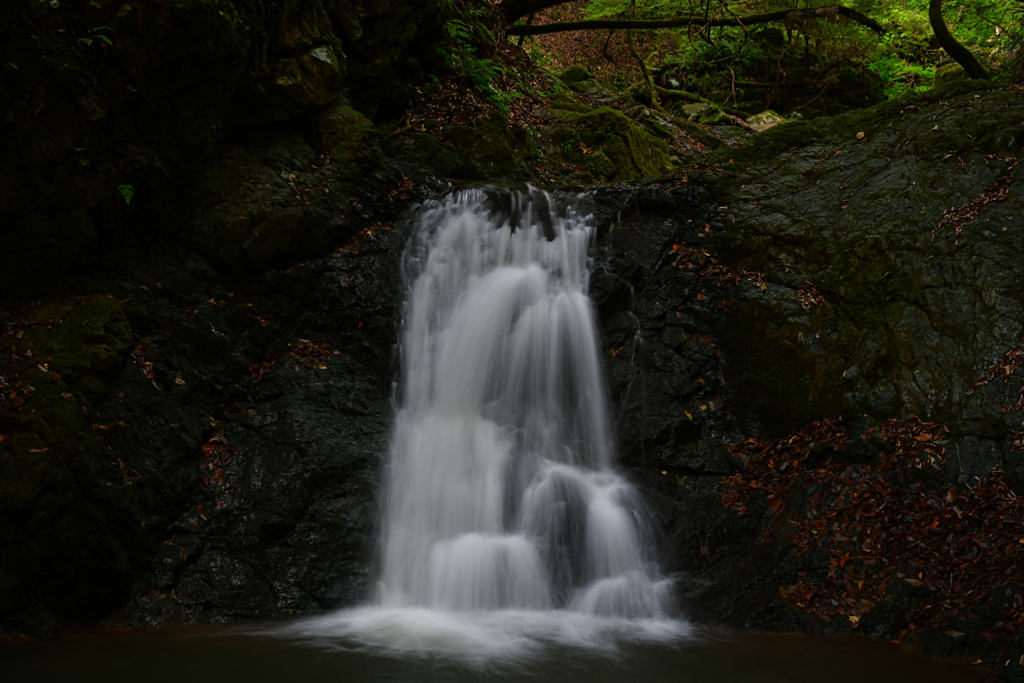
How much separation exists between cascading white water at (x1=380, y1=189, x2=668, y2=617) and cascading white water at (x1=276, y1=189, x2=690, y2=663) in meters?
0.02

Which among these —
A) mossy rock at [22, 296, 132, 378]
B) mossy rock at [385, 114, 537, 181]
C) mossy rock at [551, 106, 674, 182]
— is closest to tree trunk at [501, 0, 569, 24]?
mossy rock at [551, 106, 674, 182]

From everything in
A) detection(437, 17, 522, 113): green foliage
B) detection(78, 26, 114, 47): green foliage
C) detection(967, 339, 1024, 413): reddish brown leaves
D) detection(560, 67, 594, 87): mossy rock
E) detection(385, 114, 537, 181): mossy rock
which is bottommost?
detection(967, 339, 1024, 413): reddish brown leaves

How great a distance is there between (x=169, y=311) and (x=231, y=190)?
177 centimetres

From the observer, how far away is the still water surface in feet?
13.8

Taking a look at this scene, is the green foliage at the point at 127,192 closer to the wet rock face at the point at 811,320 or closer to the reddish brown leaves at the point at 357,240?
the reddish brown leaves at the point at 357,240

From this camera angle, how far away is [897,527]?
5.27 metres

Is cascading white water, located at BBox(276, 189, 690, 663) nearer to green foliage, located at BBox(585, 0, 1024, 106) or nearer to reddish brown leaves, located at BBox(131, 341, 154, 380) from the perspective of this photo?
reddish brown leaves, located at BBox(131, 341, 154, 380)

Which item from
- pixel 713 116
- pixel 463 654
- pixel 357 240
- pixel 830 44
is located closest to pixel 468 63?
pixel 357 240

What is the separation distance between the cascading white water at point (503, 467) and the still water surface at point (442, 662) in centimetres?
19

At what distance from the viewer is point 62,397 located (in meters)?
5.43

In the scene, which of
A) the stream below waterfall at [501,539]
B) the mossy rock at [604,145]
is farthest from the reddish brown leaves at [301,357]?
the mossy rock at [604,145]

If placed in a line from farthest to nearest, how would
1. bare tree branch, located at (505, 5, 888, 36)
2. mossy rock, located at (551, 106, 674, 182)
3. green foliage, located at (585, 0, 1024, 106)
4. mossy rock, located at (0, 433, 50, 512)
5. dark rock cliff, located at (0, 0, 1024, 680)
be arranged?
mossy rock, located at (551, 106, 674, 182) < green foliage, located at (585, 0, 1024, 106) < bare tree branch, located at (505, 5, 888, 36) < dark rock cliff, located at (0, 0, 1024, 680) < mossy rock, located at (0, 433, 50, 512)

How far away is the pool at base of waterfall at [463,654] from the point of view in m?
4.22

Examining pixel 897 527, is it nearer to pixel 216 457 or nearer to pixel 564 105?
pixel 216 457
